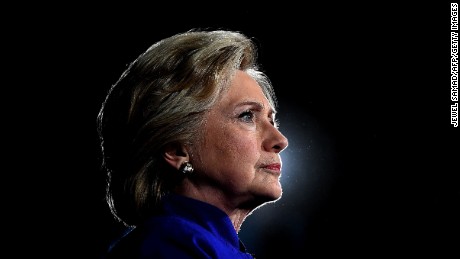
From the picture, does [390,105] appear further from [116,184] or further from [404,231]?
[116,184]

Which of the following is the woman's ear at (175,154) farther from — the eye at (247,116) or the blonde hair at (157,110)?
the eye at (247,116)

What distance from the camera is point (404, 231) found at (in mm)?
3158

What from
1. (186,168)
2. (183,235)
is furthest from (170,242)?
(186,168)

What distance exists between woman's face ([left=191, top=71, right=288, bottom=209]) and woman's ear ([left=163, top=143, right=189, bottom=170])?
3cm

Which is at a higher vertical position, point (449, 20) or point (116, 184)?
point (449, 20)

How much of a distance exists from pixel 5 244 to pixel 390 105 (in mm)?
2552

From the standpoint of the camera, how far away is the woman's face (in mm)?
1201

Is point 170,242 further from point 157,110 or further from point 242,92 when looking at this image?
point 242,92

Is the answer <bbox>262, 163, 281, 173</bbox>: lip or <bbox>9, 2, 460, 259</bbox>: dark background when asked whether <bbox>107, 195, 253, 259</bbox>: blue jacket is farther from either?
<bbox>9, 2, 460, 259</bbox>: dark background

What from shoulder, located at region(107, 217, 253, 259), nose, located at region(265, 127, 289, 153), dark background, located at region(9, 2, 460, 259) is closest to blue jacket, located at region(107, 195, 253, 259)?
shoulder, located at region(107, 217, 253, 259)

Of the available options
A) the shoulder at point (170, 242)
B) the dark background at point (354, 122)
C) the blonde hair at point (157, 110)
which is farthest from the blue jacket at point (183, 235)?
the dark background at point (354, 122)

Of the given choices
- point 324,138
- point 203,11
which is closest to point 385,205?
point 324,138

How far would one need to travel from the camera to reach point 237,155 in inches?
47.4

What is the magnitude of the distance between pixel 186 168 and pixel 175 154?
59 millimetres
